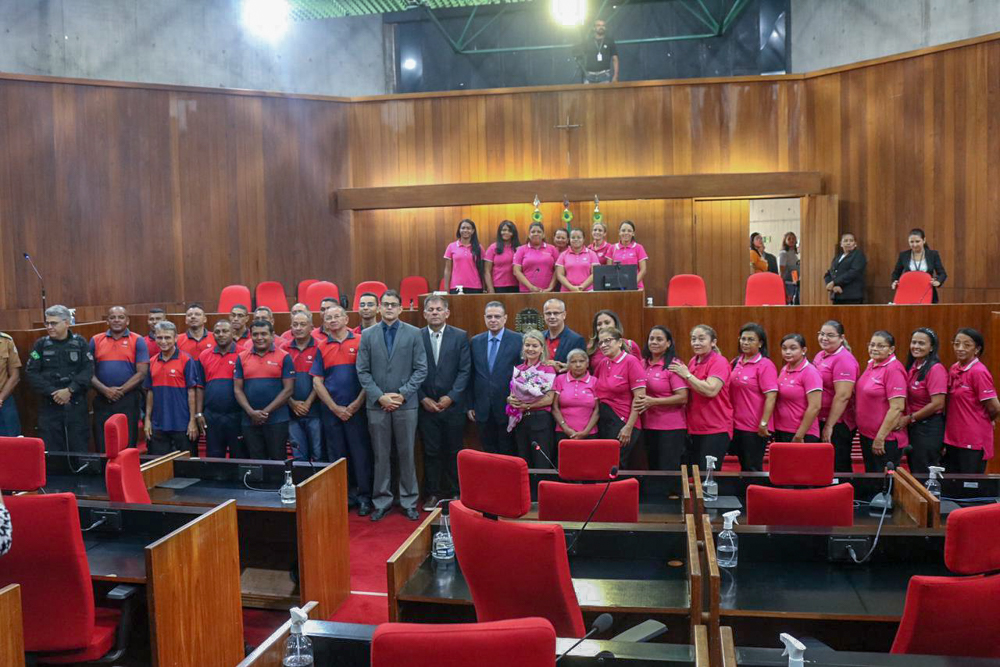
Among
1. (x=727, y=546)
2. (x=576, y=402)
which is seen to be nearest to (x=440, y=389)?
(x=576, y=402)

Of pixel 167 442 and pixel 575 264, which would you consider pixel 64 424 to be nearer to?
pixel 167 442

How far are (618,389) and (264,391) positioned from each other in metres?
2.50

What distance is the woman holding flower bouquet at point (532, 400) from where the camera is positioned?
5457 millimetres

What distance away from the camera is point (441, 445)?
612 centimetres

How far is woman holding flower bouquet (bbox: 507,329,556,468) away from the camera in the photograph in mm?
5457

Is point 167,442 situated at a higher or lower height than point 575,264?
lower

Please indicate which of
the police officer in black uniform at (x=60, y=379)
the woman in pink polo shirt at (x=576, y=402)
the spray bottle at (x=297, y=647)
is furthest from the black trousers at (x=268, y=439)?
the spray bottle at (x=297, y=647)

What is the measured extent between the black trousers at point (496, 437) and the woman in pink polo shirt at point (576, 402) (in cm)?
56

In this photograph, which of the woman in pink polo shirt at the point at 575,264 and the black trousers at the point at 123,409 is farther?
the woman in pink polo shirt at the point at 575,264

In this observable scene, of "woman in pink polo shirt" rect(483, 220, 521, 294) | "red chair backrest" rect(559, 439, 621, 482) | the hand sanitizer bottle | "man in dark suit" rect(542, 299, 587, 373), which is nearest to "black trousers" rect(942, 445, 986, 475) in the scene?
"man in dark suit" rect(542, 299, 587, 373)

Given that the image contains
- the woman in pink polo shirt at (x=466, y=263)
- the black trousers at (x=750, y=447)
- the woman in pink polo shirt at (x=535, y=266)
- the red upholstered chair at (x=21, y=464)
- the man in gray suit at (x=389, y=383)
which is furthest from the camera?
the woman in pink polo shirt at (x=466, y=263)

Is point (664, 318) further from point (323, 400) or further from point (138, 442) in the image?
point (138, 442)

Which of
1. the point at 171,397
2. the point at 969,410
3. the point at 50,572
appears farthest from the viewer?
the point at 171,397

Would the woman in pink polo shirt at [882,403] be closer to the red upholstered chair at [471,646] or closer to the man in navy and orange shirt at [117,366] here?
the red upholstered chair at [471,646]
